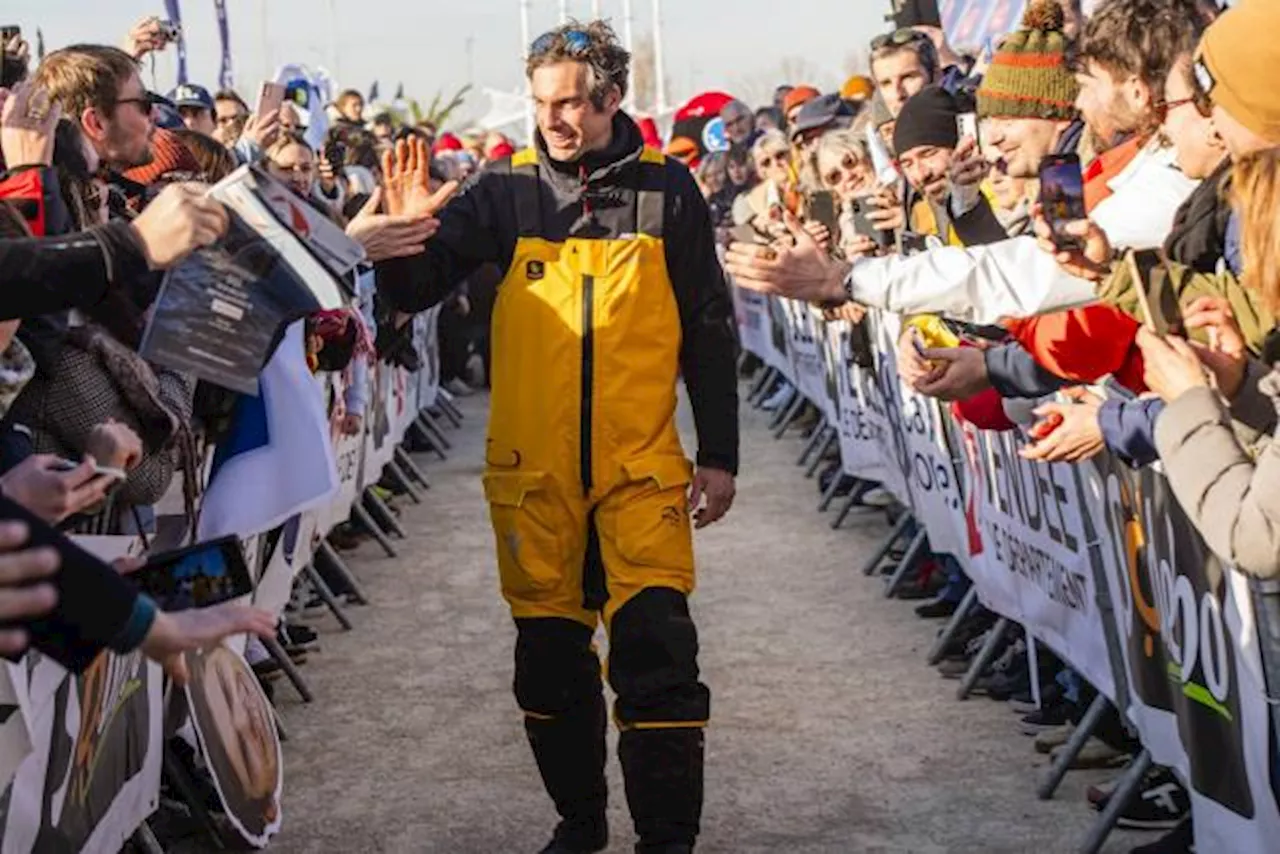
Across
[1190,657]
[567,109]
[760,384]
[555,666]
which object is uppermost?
[567,109]

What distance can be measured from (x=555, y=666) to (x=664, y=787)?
1.59 feet

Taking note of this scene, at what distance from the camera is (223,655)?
560 cm

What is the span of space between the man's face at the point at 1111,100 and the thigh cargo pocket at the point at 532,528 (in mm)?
1785

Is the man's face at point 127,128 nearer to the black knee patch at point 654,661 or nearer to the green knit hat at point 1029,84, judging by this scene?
the black knee patch at point 654,661

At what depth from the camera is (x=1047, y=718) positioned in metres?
7.97

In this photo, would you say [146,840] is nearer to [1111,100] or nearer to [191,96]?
[1111,100]

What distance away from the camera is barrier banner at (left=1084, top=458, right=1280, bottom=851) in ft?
16.9

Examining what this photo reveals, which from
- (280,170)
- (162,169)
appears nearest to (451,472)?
(280,170)

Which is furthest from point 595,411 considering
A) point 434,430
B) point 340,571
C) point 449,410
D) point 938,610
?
point 449,410

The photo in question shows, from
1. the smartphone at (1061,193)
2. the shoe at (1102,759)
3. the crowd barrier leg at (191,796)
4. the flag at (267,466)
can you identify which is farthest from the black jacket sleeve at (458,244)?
the shoe at (1102,759)

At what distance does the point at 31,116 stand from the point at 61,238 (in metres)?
1.16

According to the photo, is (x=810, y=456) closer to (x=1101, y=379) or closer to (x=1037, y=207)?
(x=1101, y=379)

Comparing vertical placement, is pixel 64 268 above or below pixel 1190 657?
above

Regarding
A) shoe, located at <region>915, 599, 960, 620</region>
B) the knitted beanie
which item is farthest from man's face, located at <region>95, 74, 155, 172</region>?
shoe, located at <region>915, 599, 960, 620</region>
